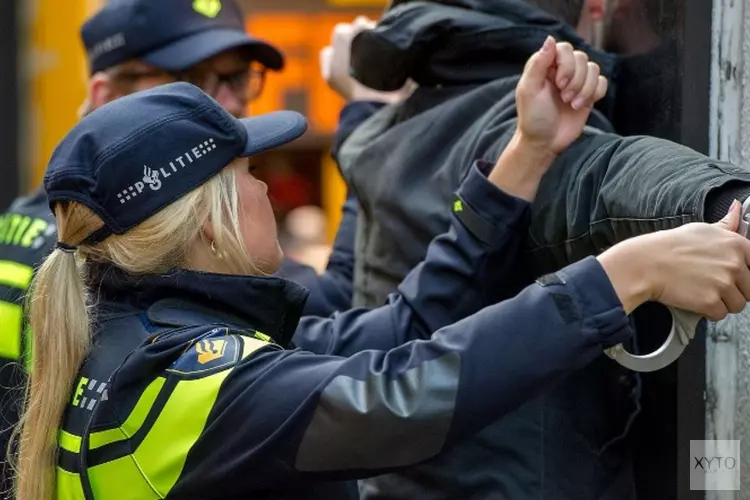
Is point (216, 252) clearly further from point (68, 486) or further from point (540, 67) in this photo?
point (540, 67)

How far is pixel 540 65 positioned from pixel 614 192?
0.24 m

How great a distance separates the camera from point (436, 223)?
2.01 meters

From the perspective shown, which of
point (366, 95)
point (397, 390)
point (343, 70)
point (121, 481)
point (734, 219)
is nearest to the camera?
point (734, 219)

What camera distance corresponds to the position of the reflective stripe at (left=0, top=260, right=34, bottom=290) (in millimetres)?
2410

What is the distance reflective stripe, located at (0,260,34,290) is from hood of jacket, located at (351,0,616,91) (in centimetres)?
84

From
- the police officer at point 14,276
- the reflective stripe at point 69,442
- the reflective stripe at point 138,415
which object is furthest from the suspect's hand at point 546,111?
the police officer at point 14,276

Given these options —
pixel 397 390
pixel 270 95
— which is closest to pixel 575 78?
pixel 397 390

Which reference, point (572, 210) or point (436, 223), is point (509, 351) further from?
point (436, 223)

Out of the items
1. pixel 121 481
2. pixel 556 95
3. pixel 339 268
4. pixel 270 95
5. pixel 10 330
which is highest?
pixel 556 95

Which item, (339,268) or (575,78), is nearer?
(575,78)

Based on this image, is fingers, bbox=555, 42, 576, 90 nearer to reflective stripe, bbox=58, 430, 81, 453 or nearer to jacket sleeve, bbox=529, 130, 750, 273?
jacket sleeve, bbox=529, 130, 750, 273

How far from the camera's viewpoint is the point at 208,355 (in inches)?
61.8

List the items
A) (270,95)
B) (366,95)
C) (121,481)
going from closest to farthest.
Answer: (121,481)
(366,95)
(270,95)

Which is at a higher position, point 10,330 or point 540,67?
point 540,67
